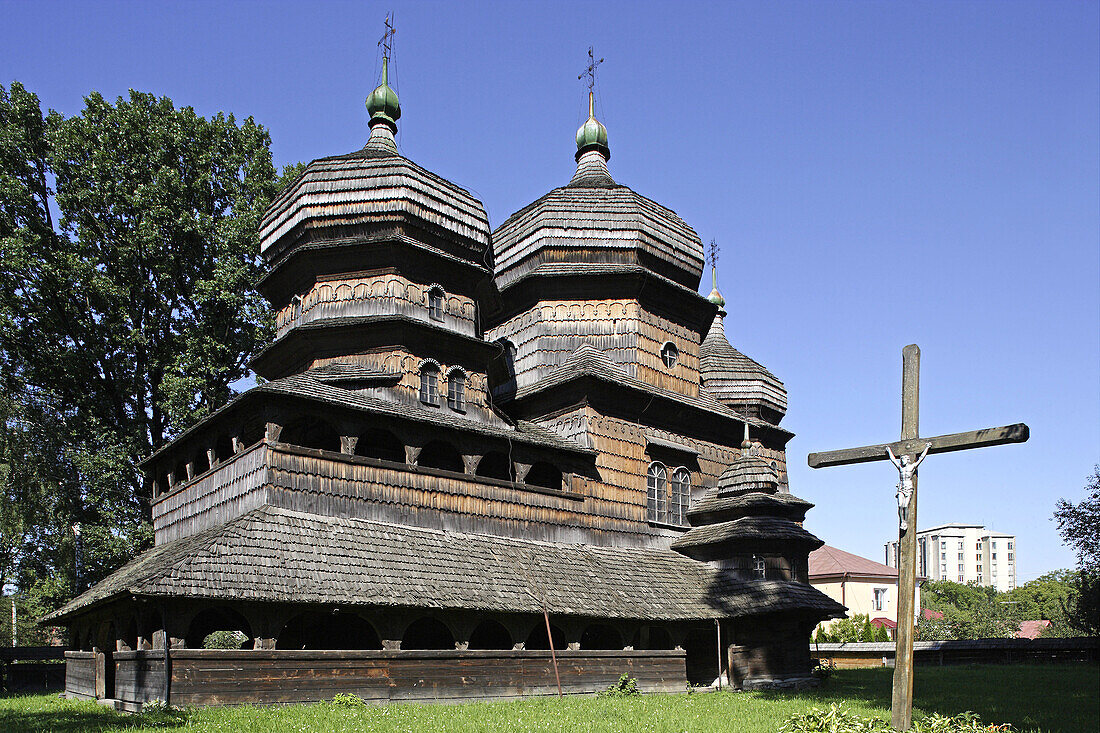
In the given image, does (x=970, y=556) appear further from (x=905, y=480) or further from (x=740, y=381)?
(x=905, y=480)

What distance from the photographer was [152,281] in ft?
87.0

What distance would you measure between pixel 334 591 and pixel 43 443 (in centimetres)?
1395

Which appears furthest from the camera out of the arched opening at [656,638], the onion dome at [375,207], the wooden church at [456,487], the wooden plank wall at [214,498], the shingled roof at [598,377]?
the shingled roof at [598,377]

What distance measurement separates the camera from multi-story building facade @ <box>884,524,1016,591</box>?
140m

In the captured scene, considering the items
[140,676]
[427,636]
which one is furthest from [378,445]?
[140,676]

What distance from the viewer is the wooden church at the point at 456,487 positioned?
14.8 metres

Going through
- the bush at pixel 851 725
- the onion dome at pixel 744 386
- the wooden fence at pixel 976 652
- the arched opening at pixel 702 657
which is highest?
the onion dome at pixel 744 386

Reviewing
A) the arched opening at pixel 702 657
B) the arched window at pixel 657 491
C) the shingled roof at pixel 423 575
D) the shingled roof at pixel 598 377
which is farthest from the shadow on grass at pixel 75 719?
the arched window at pixel 657 491

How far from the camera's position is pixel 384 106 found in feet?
79.4

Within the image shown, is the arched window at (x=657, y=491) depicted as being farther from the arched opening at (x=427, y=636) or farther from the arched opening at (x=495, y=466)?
the arched opening at (x=427, y=636)

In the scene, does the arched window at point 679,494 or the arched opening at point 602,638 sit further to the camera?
the arched window at point 679,494

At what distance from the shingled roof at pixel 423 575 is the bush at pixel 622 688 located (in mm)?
1275

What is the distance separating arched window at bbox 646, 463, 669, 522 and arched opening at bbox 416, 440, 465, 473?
5499 millimetres

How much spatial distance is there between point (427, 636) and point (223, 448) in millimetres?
5846
